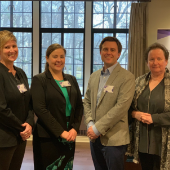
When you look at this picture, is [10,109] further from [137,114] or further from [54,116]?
[137,114]

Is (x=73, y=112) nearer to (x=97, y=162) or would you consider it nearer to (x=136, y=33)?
(x=97, y=162)

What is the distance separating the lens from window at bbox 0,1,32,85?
16.7ft

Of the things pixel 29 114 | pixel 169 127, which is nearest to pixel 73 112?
pixel 29 114

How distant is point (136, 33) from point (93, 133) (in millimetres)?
3428

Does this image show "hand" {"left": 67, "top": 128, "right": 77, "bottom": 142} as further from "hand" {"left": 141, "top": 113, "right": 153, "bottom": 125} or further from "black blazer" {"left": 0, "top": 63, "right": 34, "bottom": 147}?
"hand" {"left": 141, "top": 113, "right": 153, "bottom": 125}

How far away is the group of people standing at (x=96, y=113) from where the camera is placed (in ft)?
5.42

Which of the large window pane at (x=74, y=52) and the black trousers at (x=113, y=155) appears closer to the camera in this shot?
the black trousers at (x=113, y=155)

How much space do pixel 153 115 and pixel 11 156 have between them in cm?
126

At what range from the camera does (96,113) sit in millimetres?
1792

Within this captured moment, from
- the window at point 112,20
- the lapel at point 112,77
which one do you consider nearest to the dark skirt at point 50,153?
the lapel at point 112,77

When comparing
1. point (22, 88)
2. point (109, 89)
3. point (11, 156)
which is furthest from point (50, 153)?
point (109, 89)

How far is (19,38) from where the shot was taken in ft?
16.9

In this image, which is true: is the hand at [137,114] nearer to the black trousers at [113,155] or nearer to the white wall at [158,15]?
the black trousers at [113,155]

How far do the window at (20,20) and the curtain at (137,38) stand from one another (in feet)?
8.61
